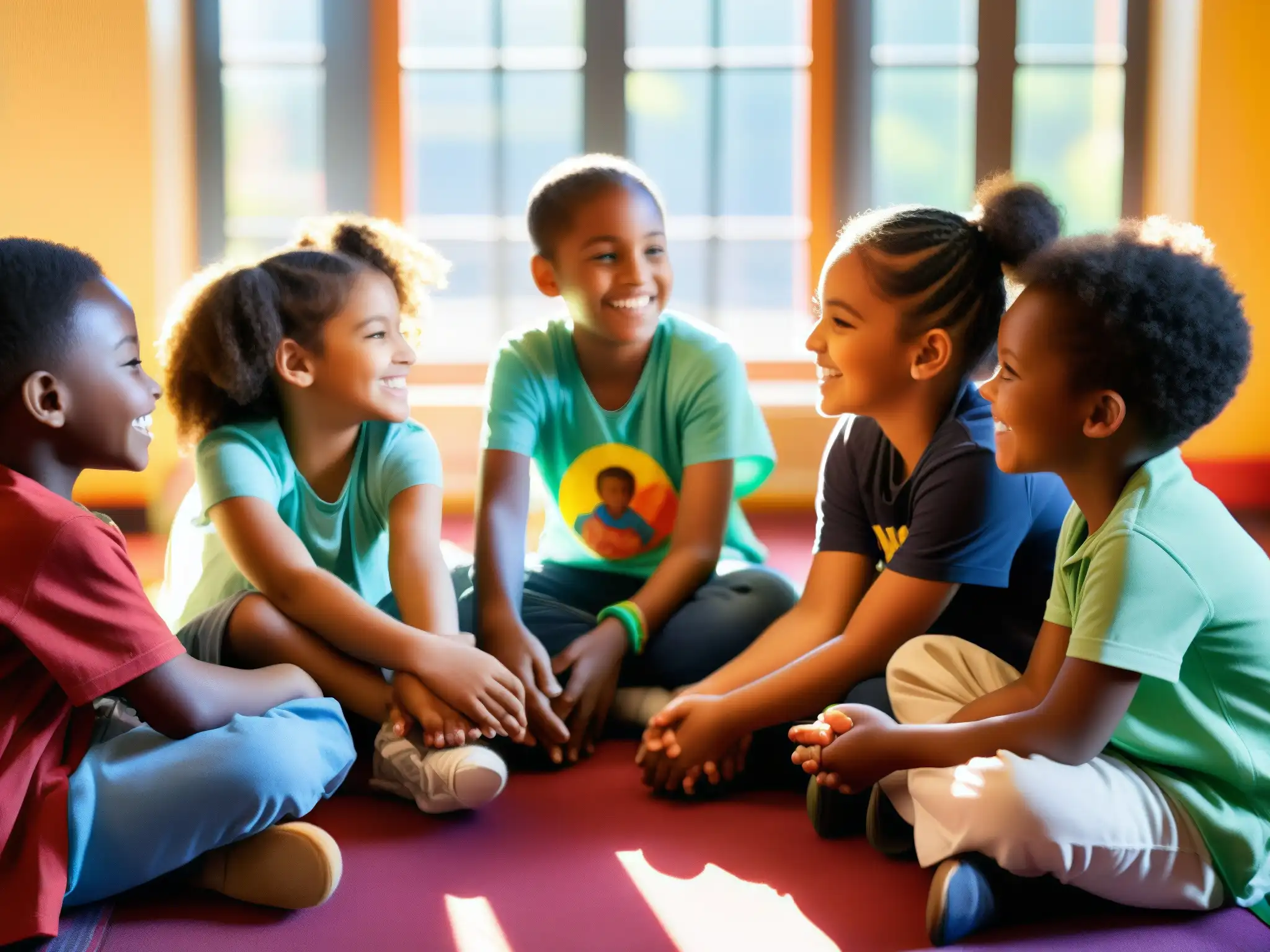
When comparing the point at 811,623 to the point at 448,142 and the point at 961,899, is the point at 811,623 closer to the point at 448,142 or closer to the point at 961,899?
the point at 961,899

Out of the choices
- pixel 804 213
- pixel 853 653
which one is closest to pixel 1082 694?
pixel 853 653

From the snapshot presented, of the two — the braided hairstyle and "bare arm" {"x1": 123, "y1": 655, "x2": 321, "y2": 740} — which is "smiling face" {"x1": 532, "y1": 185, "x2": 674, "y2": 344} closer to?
the braided hairstyle

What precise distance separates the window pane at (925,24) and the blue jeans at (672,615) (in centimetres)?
191

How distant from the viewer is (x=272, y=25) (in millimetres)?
3111

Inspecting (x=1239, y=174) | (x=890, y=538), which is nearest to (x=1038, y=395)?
(x=890, y=538)

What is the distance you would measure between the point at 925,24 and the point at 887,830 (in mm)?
2447

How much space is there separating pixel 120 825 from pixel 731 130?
2499 mm

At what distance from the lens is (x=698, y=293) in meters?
3.31

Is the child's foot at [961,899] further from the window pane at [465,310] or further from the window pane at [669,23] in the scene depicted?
the window pane at [669,23]

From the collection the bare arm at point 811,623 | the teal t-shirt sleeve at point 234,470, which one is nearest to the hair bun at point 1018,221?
the bare arm at point 811,623

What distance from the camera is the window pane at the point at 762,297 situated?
328 cm

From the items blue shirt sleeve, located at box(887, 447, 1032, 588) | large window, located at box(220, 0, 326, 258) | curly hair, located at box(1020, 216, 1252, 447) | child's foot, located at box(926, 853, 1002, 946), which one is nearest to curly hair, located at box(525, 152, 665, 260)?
blue shirt sleeve, located at box(887, 447, 1032, 588)

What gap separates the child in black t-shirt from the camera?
1312mm

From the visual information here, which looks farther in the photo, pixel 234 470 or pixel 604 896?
pixel 234 470
